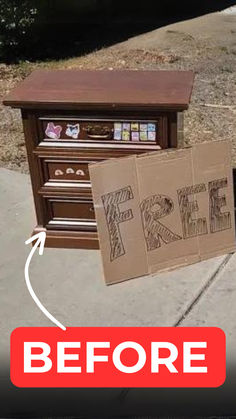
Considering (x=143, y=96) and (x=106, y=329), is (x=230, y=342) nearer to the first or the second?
(x=106, y=329)

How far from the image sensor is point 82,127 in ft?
11.9

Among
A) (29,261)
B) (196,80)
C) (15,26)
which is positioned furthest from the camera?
(15,26)

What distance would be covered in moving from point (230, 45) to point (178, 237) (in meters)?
6.13

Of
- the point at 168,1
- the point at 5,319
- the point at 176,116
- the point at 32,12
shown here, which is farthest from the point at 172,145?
the point at 168,1

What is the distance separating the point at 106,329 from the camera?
3.21 metres

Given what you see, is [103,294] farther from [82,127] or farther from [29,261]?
[82,127]

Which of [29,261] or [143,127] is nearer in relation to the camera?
[143,127]

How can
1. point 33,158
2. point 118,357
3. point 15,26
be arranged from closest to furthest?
point 118,357
point 33,158
point 15,26

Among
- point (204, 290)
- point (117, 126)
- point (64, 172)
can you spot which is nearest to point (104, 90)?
point (117, 126)

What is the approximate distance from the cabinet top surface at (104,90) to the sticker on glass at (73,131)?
15cm

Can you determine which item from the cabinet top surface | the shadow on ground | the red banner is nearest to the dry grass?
the shadow on ground

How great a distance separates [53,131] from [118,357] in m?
1.46

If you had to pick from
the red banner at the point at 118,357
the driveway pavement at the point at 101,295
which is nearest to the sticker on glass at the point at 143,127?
the driveway pavement at the point at 101,295

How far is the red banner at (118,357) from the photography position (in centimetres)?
290
